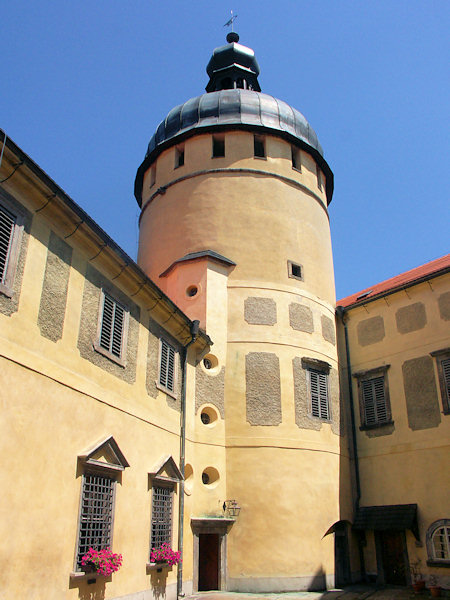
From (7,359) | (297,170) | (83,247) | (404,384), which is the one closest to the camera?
(7,359)

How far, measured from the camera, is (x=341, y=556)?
15.9 meters

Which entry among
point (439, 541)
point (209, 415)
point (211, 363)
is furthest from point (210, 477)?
point (439, 541)

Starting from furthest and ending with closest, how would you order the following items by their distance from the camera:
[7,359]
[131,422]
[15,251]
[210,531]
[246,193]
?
[246,193]
[210,531]
[131,422]
[15,251]
[7,359]

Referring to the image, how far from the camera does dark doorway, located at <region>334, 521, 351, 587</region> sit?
1545cm

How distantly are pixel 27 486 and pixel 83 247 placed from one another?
4587mm

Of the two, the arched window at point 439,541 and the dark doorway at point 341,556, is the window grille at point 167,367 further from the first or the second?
the arched window at point 439,541

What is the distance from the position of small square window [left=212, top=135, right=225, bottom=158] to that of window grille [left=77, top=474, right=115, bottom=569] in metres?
13.7

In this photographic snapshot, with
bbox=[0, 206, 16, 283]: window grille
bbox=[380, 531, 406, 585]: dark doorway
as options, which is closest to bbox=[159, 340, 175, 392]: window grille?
bbox=[0, 206, 16, 283]: window grille

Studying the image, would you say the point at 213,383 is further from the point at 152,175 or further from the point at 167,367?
the point at 152,175

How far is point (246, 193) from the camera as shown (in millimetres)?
19328

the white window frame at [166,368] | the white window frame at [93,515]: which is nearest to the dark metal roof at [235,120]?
the white window frame at [166,368]

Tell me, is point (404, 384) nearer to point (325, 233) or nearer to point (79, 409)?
point (325, 233)

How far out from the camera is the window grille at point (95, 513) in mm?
9555

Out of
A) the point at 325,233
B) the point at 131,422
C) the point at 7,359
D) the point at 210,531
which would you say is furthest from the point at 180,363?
the point at 325,233
